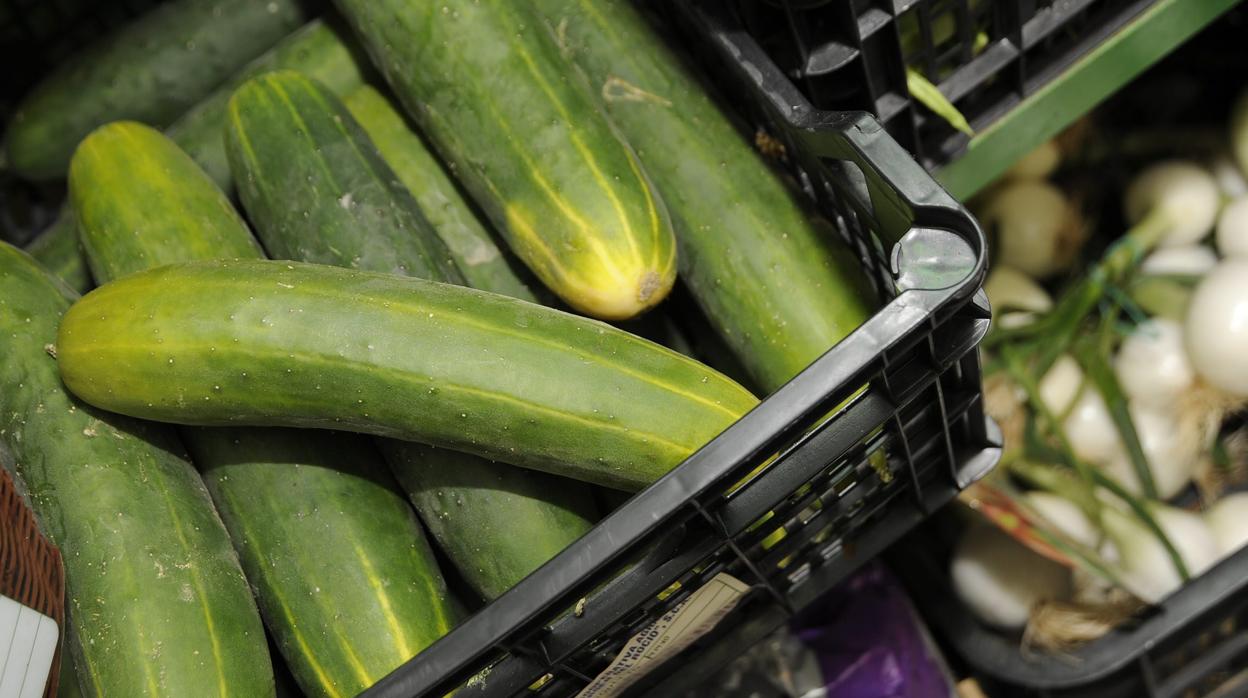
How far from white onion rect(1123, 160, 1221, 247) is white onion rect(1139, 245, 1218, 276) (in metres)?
0.01

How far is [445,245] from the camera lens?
0.88 meters

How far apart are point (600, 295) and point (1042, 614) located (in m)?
0.62

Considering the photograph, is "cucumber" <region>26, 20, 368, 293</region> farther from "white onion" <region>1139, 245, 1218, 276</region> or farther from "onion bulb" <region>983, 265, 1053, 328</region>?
"white onion" <region>1139, 245, 1218, 276</region>

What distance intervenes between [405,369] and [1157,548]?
84 cm

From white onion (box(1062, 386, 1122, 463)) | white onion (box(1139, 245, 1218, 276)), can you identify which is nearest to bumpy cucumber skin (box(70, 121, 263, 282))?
white onion (box(1062, 386, 1122, 463))

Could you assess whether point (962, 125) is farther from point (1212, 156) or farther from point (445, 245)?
point (1212, 156)

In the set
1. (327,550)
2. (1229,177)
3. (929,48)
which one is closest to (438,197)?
(327,550)

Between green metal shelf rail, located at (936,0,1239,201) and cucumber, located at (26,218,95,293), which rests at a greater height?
cucumber, located at (26,218,95,293)

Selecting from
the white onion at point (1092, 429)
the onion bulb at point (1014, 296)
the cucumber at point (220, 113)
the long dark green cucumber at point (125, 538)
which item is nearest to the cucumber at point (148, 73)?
the cucumber at point (220, 113)

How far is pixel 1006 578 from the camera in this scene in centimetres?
110

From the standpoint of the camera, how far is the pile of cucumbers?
2.36ft

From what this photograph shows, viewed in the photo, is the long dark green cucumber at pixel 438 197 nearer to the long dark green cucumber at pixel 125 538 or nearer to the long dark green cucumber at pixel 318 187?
the long dark green cucumber at pixel 318 187

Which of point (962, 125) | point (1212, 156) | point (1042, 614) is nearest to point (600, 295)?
point (962, 125)

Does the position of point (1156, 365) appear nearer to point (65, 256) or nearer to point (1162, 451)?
point (1162, 451)
